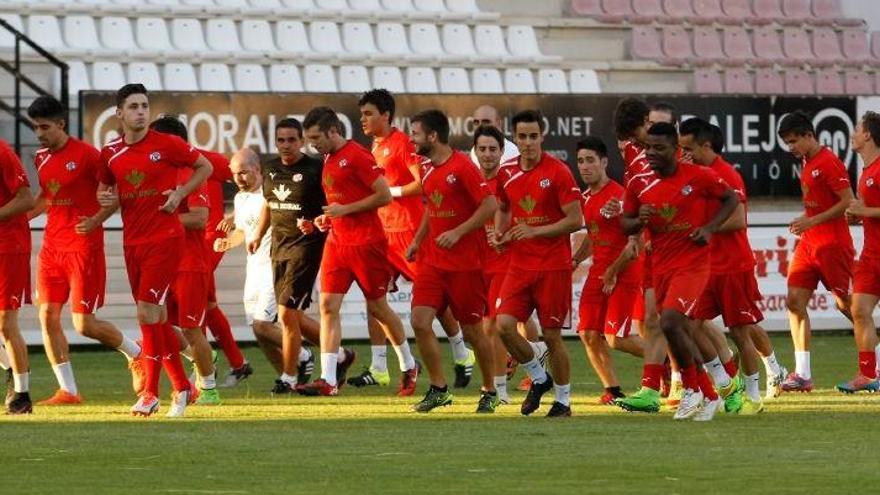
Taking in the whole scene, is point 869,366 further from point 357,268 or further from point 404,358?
point 357,268

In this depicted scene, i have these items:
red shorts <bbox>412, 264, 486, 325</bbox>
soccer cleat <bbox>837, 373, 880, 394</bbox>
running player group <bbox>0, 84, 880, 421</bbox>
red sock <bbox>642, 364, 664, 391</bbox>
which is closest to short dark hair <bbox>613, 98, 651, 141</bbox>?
running player group <bbox>0, 84, 880, 421</bbox>

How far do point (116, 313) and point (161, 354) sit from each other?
8244 millimetres

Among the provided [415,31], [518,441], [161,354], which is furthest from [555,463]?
[415,31]

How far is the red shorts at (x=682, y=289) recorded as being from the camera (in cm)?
1340

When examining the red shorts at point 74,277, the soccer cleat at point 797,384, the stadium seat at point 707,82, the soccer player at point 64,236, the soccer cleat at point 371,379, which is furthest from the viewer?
the stadium seat at point 707,82

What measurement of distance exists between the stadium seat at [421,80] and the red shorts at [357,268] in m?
11.8

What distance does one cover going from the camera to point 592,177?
15531 mm

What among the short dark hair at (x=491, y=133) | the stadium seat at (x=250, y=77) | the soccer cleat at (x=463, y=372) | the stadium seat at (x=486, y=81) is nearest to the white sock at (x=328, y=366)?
the soccer cleat at (x=463, y=372)

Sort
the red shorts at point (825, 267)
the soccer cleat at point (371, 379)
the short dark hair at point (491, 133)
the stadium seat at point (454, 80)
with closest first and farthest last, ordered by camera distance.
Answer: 1. the short dark hair at point (491, 133)
2. the red shorts at point (825, 267)
3. the soccer cleat at point (371, 379)
4. the stadium seat at point (454, 80)

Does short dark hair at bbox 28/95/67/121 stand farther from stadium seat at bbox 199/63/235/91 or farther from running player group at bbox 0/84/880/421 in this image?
stadium seat at bbox 199/63/235/91

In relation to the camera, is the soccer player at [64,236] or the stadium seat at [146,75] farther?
the stadium seat at [146,75]

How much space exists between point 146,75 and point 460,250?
12535 mm

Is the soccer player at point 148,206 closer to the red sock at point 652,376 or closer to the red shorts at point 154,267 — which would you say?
the red shorts at point 154,267

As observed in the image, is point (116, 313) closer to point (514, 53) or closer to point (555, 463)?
point (514, 53)
